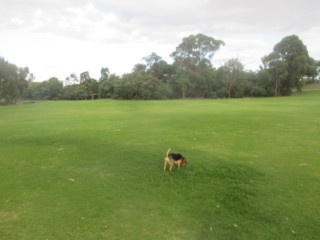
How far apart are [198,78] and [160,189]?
211 feet

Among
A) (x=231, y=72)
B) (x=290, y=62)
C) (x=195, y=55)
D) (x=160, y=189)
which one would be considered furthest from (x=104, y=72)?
(x=160, y=189)

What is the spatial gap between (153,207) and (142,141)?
7304mm

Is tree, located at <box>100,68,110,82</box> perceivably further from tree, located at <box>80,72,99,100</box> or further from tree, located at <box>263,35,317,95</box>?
tree, located at <box>263,35,317,95</box>

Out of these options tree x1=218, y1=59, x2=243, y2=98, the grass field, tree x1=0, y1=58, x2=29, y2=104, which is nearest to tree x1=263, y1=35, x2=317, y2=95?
tree x1=218, y1=59, x2=243, y2=98

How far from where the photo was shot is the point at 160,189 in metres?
8.12

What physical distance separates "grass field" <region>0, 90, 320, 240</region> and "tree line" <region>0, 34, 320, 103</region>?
47.7 meters

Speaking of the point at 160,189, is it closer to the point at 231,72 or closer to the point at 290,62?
the point at 231,72

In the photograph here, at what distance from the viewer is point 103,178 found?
912 cm

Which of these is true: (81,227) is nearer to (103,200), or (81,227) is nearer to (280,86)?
(103,200)

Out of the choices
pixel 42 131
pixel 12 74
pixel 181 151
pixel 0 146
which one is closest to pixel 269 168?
pixel 181 151

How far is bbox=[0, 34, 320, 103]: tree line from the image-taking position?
213 feet

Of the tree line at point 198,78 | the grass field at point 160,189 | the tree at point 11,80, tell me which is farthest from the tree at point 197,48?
the grass field at point 160,189

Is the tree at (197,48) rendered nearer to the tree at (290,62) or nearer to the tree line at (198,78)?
the tree line at (198,78)

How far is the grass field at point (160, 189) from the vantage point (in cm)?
614
